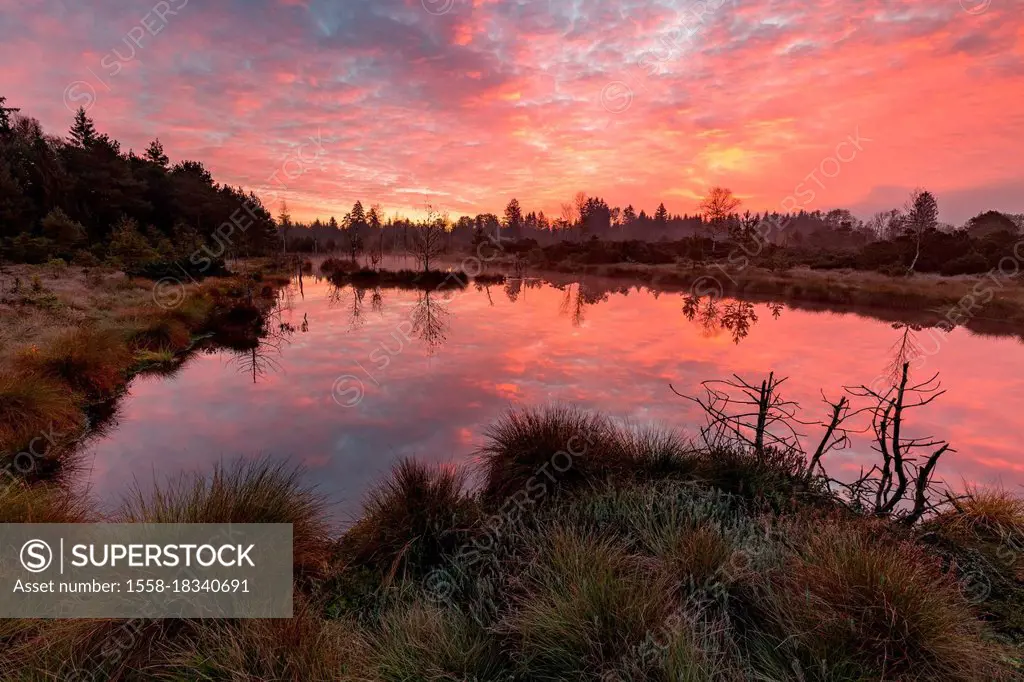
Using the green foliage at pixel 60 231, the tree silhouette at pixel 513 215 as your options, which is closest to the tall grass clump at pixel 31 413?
Answer: the green foliage at pixel 60 231

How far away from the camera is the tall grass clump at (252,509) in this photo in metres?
4.40

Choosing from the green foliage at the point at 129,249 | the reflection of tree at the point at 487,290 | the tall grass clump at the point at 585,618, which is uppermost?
the green foliage at the point at 129,249

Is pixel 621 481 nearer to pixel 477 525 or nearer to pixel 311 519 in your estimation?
pixel 477 525

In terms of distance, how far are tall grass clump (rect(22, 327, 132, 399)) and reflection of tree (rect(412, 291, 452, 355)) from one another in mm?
8271

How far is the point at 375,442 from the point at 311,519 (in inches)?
122

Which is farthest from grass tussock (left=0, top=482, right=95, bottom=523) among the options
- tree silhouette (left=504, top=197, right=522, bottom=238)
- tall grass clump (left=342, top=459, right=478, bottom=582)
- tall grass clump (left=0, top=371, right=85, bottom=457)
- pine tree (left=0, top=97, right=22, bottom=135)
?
tree silhouette (left=504, top=197, right=522, bottom=238)

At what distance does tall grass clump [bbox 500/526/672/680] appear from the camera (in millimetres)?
3159

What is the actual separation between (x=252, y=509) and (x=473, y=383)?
7.43 metres

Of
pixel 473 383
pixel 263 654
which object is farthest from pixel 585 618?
pixel 473 383

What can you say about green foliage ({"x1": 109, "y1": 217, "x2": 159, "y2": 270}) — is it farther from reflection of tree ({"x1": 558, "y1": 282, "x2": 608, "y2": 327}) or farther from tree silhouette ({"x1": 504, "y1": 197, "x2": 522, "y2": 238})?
tree silhouette ({"x1": 504, "y1": 197, "x2": 522, "y2": 238})

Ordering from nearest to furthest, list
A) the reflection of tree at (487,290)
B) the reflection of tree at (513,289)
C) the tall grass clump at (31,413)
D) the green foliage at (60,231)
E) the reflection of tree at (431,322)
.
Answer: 1. the tall grass clump at (31,413)
2. the reflection of tree at (431,322)
3. the reflection of tree at (487,290)
4. the reflection of tree at (513,289)
5. the green foliage at (60,231)

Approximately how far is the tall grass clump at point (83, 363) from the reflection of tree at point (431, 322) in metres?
8.27

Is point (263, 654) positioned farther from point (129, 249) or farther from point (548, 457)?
point (129, 249)

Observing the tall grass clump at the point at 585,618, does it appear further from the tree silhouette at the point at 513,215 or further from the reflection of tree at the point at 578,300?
the tree silhouette at the point at 513,215
